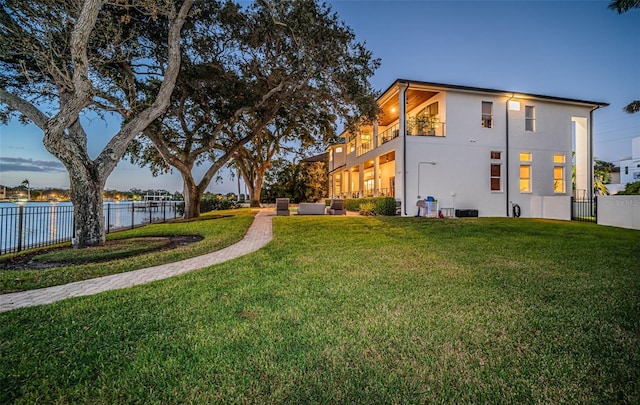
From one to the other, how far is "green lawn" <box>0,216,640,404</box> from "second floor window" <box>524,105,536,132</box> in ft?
50.0

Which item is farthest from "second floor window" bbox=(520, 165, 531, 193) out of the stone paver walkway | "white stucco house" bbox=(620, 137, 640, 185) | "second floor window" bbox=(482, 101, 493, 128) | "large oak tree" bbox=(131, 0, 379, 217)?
"white stucco house" bbox=(620, 137, 640, 185)

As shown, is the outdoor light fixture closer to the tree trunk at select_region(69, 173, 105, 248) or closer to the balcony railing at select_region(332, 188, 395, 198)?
the balcony railing at select_region(332, 188, 395, 198)

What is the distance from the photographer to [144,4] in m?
7.41

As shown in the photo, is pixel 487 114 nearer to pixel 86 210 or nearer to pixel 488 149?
pixel 488 149

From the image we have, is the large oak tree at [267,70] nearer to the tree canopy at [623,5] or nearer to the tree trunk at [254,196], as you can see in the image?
the tree canopy at [623,5]

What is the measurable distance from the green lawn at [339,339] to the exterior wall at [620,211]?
31.4ft

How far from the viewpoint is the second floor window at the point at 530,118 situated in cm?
1703

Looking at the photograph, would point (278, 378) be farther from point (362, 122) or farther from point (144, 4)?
point (362, 122)

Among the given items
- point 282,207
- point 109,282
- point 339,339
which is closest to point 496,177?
point 282,207

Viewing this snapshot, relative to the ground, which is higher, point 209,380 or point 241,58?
point 241,58

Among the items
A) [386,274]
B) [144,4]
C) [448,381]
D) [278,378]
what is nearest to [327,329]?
[278,378]

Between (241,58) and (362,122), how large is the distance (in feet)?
21.6

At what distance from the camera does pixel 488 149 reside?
1634cm

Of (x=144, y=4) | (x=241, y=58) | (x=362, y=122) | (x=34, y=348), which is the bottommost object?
(x=34, y=348)
